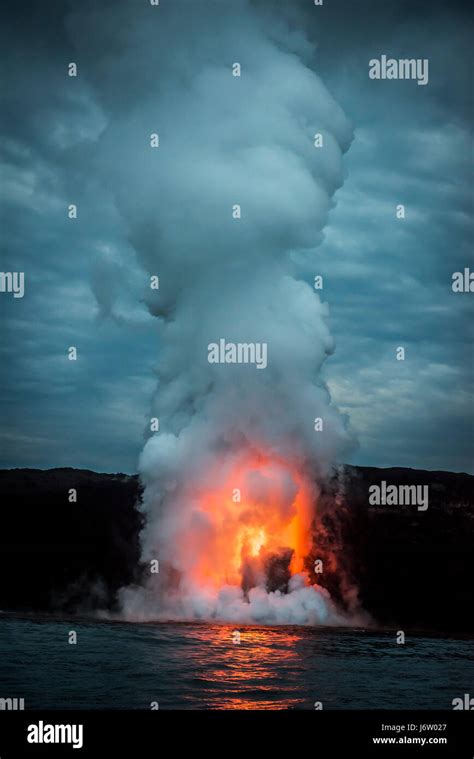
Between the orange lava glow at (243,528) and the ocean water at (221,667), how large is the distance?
961cm

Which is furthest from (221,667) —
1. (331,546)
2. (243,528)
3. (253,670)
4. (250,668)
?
(331,546)

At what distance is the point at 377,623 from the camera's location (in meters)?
80.6

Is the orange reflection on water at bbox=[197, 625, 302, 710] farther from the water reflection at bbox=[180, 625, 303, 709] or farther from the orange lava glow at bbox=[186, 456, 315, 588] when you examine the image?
the orange lava glow at bbox=[186, 456, 315, 588]

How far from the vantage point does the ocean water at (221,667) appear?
41.2m

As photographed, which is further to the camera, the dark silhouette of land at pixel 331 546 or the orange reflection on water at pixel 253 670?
the dark silhouette of land at pixel 331 546

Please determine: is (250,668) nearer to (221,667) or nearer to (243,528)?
(221,667)

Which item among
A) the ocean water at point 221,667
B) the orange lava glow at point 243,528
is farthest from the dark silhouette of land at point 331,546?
the ocean water at point 221,667

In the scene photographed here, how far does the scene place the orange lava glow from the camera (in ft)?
254

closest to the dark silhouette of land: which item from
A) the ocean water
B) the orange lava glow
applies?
the orange lava glow

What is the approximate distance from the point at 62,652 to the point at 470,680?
22.9 meters

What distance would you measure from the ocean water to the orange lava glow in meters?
9.61

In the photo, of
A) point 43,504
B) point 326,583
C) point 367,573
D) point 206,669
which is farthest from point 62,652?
point 43,504

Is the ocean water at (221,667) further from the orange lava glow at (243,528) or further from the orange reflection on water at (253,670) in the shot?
the orange lava glow at (243,528)

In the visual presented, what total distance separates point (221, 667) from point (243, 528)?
95.4ft
